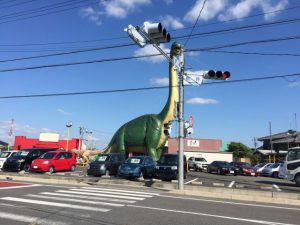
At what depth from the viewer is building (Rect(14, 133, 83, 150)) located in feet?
218

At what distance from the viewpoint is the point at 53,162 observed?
25422mm

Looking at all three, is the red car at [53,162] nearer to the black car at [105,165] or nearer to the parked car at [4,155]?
the black car at [105,165]

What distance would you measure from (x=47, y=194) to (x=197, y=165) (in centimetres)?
2714

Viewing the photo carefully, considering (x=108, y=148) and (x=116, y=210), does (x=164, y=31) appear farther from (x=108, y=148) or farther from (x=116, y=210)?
(x=108, y=148)

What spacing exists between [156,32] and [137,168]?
428 inches

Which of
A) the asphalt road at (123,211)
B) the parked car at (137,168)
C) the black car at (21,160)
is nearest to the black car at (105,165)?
the parked car at (137,168)

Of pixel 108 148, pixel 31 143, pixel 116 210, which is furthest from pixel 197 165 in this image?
pixel 31 143

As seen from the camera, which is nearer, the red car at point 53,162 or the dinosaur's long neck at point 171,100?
the red car at point 53,162

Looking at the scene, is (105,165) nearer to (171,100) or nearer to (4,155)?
(4,155)

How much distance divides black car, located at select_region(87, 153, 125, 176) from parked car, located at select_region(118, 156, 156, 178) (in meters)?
1.65

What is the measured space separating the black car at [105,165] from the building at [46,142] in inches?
1695

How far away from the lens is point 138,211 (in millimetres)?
10273

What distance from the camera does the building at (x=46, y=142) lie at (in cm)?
6656

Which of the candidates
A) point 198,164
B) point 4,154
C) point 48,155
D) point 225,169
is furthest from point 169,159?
point 198,164
